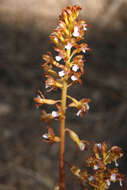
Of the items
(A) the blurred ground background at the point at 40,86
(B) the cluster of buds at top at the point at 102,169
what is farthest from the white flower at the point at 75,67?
(A) the blurred ground background at the point at 40,86

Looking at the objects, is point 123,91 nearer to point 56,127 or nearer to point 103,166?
point 56,127

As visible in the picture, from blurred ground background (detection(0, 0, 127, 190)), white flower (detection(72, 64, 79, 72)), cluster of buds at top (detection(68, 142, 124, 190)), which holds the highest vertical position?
blurred ground background (detection(0, 0, 127, 190))

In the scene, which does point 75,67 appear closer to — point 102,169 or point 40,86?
point 102,169

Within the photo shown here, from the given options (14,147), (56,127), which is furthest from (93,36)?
(14,147)

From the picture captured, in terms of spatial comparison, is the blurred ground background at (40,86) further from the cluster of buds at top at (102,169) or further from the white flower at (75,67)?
the white flower at (75,67)

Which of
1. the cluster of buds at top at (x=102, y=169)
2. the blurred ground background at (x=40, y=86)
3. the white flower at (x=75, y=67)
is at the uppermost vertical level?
the blurred ground background at (x=40, y=86)

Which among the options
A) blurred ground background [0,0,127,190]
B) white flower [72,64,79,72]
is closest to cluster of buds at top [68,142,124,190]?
white flower [72,64,79,72]

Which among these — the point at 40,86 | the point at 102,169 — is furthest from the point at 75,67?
the point at 40,86

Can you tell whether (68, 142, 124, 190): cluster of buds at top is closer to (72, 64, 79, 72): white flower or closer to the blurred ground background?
(72, 64, 79, 72): white flower
